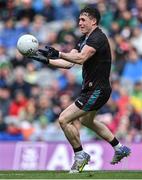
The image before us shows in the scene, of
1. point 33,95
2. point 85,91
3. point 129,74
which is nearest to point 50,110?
point 33,95

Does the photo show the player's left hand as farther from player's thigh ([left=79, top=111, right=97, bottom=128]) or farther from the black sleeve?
player's thigh ([left=79, top=111, right=97, bottom=128])

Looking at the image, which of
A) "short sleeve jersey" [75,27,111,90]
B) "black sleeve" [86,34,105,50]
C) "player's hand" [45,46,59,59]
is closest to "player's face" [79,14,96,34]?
"short sleeve jersey" [75,27,111,90]

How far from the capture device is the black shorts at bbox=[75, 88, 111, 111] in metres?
12.9

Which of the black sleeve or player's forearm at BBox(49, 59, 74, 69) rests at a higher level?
the black sleeve

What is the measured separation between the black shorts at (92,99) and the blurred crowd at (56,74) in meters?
4.93

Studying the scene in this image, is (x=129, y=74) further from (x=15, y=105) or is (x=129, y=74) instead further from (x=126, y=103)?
(x=15, y=105)

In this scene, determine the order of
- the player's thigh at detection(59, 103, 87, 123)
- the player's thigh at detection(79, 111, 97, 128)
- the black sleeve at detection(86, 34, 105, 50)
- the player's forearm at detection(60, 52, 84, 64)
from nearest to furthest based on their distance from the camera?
the player's forearm at detection(60, 52, 84, 64) → the black sleeve at detection(86, 34, 105, 50) → the player's thigh at detection(59, 103, 87, 123) → the player's thigh at detection(79, 111, 97, 128)

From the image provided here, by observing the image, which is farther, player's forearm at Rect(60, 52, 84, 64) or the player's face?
the player's face

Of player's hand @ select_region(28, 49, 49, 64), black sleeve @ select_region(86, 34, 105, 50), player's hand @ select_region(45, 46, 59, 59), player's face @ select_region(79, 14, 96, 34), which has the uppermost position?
player's face @ select_region(79, 14, 96, 34)

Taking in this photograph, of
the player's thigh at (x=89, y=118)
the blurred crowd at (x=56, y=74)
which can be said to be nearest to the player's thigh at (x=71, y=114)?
the player's thigh at (x=89, y=118)

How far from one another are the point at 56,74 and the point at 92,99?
26.6ft

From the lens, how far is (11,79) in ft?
69.2

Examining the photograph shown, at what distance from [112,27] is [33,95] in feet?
9.31

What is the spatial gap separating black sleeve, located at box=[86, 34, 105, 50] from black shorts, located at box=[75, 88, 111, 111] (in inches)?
28.5
